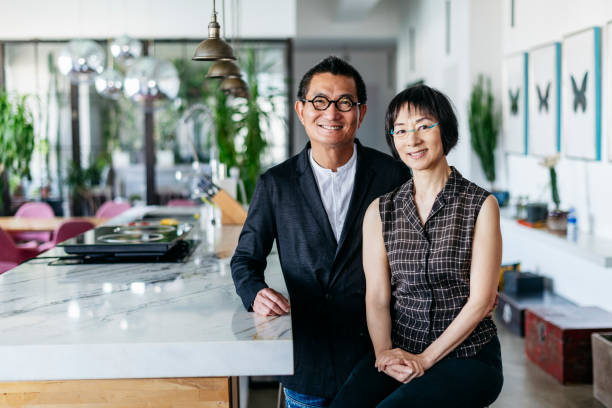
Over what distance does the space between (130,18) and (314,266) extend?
7.11m

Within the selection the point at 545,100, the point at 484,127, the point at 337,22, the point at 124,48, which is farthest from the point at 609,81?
the point at 337,22

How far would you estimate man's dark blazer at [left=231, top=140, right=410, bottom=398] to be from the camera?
2.00 m

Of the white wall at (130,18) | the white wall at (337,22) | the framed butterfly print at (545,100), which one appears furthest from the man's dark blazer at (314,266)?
the white wall at (337,22)

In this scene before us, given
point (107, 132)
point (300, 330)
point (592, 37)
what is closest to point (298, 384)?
point (300, 330)

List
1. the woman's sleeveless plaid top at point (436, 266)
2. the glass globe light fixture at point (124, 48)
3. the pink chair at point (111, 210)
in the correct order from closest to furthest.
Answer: the woman's sleeveless plaid top at point (436, 266) → the glass globe light fixture at point (124, 48) → the pink chair at point (111, 210)

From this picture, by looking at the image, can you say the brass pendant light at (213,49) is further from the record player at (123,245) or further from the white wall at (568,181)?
the white wall at (568,181)

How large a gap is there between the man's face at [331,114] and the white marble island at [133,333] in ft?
1.80

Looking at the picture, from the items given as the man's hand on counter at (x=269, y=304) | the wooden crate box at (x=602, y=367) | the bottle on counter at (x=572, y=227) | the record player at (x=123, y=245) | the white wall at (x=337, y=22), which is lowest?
the wooden crate box at (x=602, y=367)

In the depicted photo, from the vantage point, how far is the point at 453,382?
1.75m

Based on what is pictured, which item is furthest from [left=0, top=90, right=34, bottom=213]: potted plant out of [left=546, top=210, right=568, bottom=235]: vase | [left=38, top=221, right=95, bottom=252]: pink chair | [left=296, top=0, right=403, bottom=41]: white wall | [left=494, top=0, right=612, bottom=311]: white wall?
[left=546, top=210, right=568, bottom=235]: vase

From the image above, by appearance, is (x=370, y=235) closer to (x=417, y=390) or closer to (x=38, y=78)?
(x=417, y=390)

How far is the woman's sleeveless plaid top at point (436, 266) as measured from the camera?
183 cm

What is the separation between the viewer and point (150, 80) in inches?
175

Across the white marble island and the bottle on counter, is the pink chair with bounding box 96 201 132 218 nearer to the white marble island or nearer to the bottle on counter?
the bottle on counter
